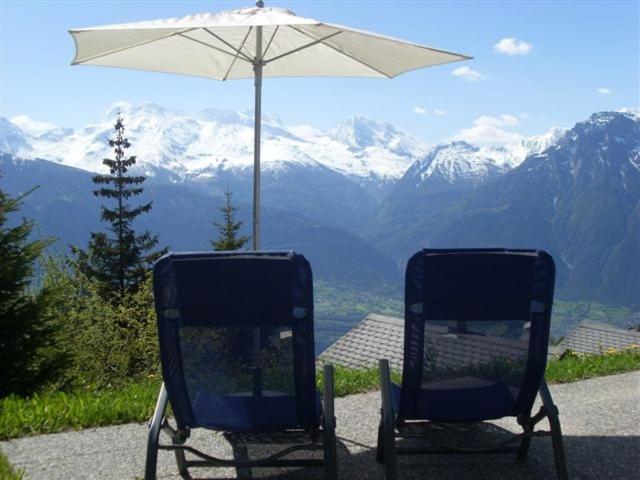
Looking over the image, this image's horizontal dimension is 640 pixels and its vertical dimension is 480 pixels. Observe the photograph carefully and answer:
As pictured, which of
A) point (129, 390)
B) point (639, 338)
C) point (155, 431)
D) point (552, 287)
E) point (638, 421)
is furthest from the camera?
point (639, 338)

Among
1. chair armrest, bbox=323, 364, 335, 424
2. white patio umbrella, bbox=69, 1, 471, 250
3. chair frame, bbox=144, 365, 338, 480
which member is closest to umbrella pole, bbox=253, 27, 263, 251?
white patio umbrella, bbox=69, 1, 471, 250

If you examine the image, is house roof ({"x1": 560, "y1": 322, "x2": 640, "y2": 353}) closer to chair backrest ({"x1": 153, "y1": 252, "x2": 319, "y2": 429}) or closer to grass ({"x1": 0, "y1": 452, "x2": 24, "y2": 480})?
chair backrest ({"x1": 153, "y1": 252, "x2": 319, "y2": 429})

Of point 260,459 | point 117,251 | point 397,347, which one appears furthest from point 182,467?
point 117,251

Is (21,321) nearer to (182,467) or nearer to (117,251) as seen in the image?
(182,467)

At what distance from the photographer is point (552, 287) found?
10.4 feet

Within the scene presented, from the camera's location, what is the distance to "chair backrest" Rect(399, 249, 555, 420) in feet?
10.3

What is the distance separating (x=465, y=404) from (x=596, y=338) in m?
25.3

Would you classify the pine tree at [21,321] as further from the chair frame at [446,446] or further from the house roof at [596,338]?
the house roof at [596,338]

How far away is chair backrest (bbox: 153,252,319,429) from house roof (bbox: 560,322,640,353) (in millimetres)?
22801

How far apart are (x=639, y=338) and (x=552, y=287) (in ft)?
79.3

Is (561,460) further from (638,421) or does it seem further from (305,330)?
(638,421)

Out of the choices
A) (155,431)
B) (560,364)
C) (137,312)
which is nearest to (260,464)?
(155,431)

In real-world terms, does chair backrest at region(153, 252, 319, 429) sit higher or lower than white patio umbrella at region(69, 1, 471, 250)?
lower

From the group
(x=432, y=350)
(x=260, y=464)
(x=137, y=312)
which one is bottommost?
(x=137, y=312)
